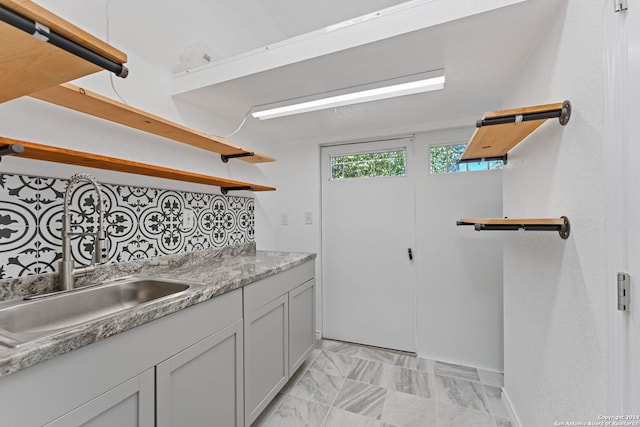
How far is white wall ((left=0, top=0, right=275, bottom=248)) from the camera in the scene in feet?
3.71

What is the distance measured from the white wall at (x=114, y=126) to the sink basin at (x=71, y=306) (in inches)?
21.6

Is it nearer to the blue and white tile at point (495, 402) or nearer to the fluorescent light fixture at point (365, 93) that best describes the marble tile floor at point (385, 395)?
the blue and white tile at point (495, 402)

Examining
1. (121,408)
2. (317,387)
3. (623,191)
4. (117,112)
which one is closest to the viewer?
(623,191)

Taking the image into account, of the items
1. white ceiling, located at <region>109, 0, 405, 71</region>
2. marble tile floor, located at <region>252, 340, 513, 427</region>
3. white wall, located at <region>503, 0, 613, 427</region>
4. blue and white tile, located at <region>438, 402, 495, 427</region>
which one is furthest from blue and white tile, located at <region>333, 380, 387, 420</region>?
white ceiling, located at <region>109, 0, 405, 71</region>

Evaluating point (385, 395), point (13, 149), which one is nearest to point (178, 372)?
point (13, 149)

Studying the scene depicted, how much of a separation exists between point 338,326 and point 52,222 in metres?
2.39

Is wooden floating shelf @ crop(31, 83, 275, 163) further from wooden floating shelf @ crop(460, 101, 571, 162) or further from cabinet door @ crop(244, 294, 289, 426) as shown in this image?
wooden floating shelf @ crop(460, 101, 571, 162)

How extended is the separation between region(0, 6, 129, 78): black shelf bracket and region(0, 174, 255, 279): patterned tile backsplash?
761 millimetres

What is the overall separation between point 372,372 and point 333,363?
0.35 metres

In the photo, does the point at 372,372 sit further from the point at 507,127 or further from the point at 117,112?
the point at 117,112

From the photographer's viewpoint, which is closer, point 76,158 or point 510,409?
point 76,158

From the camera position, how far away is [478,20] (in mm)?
1142

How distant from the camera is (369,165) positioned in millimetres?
2701

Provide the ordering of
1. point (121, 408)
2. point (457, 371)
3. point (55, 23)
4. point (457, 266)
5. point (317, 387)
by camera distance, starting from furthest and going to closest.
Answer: point (457, 266)
point (457, 371)
point (317, 387)
point (121, 408)
point (55, 23)
